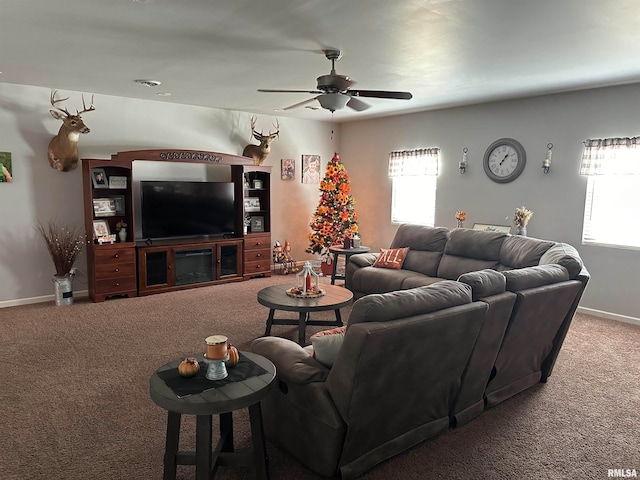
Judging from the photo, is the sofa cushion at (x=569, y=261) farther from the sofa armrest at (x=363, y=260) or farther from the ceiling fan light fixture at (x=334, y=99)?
the sofa armrest at (x=363, y=260)

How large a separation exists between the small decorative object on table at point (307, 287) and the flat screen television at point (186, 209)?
267cm

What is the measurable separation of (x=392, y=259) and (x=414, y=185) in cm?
222

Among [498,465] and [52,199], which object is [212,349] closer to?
[498,465]

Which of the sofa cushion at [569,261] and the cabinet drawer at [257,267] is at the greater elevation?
the sofa cushion at [569,261]

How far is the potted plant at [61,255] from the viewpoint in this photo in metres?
5.29

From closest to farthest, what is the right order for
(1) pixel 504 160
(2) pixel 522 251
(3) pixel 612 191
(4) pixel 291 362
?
(4) pixel 291 362 < (2) pixel 522 251 < (3) pixel 612 191 < (1) pixel 504 160

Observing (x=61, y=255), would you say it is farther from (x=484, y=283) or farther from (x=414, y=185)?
(x=414, y=185)

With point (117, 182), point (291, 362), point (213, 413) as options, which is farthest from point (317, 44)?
point (117, 182)

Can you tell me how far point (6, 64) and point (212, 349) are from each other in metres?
3.90

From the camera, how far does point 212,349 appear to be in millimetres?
2078

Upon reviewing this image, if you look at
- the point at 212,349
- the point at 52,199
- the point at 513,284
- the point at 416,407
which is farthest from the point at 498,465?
the point at 52,199

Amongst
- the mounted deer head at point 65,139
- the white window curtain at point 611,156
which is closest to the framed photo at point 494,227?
the white window curtain at point 611,156

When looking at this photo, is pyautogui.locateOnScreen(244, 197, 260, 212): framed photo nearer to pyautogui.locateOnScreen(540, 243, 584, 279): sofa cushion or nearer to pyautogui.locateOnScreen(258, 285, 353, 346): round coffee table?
pyautogui.locateOnScreen(258, 285, 353, 346): round coffee table

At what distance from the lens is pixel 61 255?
5305mm
